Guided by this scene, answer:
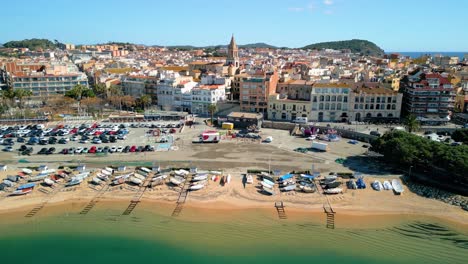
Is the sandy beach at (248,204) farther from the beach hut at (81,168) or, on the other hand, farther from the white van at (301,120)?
the white van at (301,120)

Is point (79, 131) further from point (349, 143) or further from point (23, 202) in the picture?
point (349, 143)

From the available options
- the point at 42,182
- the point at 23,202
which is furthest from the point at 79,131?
the point at 23,202

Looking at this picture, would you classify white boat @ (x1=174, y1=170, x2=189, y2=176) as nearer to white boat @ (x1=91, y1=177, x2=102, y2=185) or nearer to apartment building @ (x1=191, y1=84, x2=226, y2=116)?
white boat @ (x1=91, y1=177, x2=102, y2=185)

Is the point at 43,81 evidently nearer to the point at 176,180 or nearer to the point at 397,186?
the point at 176,180

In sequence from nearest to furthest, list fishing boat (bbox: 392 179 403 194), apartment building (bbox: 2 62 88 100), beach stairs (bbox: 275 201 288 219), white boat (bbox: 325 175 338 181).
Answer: beach stairs (bbox: 275 201 288 219) < fishing boat (bbox: 392 179 403 194) < white boat (bbox: 325 175 338 181) < apartment building (bbox: 2 62 88 100)

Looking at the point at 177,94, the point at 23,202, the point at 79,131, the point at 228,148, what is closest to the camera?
the point at 23,202

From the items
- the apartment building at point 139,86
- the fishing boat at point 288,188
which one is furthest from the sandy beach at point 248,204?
the apartment building at point 139,86

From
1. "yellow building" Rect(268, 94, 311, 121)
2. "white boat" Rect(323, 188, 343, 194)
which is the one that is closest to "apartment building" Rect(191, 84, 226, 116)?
"yellow building" Rect(268, 94, 311, 121)
